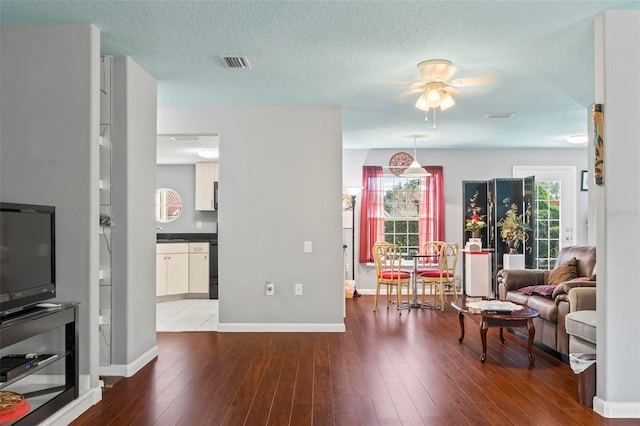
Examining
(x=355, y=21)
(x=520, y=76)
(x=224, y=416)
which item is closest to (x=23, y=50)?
(x=355, y=21)

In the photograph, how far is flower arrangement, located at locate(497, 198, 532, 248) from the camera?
802 centimetres

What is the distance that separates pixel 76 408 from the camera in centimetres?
312

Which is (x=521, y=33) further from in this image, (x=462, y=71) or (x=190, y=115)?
(x=190, y=115)

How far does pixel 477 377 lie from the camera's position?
12.9ft

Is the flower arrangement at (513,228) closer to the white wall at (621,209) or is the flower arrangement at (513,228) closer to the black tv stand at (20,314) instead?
the white wall at (621,209)

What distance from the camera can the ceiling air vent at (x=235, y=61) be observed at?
4.02m

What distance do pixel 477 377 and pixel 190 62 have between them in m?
3.44

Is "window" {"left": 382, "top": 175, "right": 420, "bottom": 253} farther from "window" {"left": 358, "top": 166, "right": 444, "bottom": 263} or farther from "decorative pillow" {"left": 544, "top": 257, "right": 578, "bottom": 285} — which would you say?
"decorative pillow" {"left": 544, "top": 257, "right": 578, "bottom": 285}

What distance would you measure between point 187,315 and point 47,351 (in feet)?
11.5

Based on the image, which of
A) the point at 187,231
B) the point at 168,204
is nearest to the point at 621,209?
the point at 187,231

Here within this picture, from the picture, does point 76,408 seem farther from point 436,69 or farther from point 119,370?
point 436,69

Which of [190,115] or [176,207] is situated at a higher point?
[190,115]

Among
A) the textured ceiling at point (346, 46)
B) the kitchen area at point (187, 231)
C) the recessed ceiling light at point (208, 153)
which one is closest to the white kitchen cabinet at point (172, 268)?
the kitchen area at point (187, 231)

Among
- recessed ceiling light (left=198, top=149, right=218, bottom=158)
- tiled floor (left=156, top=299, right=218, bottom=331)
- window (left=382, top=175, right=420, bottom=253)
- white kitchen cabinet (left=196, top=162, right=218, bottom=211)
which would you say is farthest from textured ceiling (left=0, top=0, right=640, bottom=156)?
white kitchen cabinet (left=196, top=162, right=218, bottom=211)
